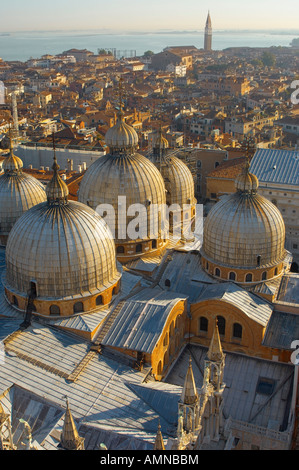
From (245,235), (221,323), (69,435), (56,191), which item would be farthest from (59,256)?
(245,235)

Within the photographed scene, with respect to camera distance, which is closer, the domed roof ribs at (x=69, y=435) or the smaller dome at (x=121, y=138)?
the domed roof ribs at (x=69, y=435)

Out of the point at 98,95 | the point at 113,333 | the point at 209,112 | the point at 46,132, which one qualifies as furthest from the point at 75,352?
the point at 98,95

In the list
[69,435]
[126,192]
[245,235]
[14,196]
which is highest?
[126,192]

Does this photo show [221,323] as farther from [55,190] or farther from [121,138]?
[121,138]

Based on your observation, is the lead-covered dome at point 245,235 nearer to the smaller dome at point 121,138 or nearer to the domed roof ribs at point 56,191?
the smaller dome at point 121,138

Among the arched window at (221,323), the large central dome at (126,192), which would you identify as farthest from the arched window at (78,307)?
the arched window at (221,323)

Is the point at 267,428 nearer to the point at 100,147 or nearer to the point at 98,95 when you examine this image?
the point at 100,147
